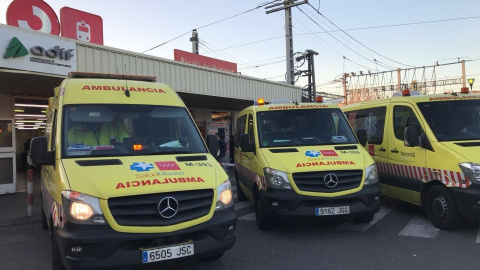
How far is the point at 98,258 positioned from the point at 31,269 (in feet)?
6.59

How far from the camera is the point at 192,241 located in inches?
138

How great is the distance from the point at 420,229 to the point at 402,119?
2.04 m

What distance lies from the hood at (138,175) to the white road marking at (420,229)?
11.0 ft

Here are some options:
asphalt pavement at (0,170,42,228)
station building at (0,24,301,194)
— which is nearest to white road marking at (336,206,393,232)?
asphalt pavement at (0,170,42,228)

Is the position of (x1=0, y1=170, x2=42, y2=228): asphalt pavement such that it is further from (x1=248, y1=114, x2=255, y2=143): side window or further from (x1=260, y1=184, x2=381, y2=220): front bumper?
(x1=260, y1=184, x2=381, y2=220): front bumper

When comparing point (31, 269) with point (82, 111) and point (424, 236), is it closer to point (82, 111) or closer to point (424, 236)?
point (82, 111)

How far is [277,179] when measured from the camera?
5344 mm

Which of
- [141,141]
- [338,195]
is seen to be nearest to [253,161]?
[338,195]

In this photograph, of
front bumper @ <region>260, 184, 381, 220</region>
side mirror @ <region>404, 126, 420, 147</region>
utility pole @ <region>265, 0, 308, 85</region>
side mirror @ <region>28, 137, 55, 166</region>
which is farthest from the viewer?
utility pole @ <region>265, 0, 308, 85</region>

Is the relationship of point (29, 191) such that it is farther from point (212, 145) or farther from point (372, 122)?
point (372, 122)

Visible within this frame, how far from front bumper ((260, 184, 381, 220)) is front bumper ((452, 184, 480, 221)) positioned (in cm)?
114

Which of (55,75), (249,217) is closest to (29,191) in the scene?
(55,75)

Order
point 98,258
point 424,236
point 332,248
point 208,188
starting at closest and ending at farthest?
point 98,258 → point 208,188 → point 332,248 → point 424,236

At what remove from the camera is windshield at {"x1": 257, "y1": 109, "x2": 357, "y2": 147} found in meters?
6.22
